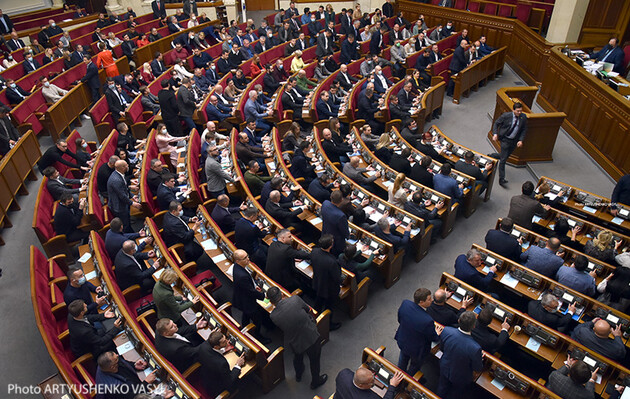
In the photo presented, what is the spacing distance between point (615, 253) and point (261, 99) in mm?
7243

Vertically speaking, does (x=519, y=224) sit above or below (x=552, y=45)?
below

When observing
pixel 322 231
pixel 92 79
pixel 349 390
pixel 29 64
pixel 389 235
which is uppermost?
pixel 29 64

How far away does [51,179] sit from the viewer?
6.76 metres

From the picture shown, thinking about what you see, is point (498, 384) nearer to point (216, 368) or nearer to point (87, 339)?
point (216, 368)

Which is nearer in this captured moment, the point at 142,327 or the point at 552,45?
the point at 142,327

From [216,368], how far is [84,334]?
4.58 ft

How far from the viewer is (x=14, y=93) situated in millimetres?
9773

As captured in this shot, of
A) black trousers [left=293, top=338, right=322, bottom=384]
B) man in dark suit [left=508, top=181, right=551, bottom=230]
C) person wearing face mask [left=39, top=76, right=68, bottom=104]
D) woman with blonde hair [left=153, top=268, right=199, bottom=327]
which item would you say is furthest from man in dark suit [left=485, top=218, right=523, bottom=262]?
person wearing face mask [left=39, top=76, right=68, bottom=104]

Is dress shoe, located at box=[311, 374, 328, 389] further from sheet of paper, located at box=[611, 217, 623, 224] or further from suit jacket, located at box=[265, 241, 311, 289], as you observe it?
sheet of paper, located at box=[611, 217, 623, 224]

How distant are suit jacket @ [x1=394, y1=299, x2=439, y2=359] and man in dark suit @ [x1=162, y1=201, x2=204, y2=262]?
2.97m

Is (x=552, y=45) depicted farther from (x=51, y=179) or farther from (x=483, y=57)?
(x=51, y=179)

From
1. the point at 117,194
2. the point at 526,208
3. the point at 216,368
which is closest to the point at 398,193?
the point at 526,208

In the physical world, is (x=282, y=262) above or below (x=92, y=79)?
below

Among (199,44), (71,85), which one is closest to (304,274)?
(71,85)
